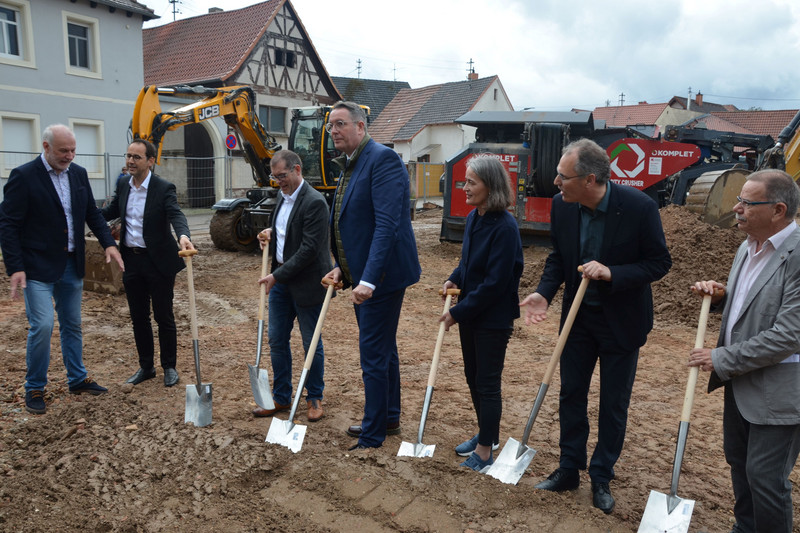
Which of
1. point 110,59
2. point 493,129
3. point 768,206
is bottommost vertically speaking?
point 768,206

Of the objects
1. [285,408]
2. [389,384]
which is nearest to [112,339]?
[285,408]

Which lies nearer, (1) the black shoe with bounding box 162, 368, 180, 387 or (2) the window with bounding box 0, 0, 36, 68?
(1) the black shoe with bounding box 162, 368, 180, 387

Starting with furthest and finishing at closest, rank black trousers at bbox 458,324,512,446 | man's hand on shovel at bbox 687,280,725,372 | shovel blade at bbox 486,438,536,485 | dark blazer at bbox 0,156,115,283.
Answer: dark blazer at bbox 0,156,115,283, black trousers at bbox 458,324,512,446, shovel blade at bbox 486,438,536,485, man's hand on shovel at bbox 687,280,725,372

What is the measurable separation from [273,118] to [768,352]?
960 inches

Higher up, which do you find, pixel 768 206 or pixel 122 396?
pixel 768 206

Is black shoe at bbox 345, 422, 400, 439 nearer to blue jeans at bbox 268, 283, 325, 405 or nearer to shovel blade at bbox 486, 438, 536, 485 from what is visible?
blue jeans at bbox 268, 283, 325, 405

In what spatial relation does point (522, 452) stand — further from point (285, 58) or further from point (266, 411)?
point (285, 58)

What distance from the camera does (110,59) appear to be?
18.0 meters

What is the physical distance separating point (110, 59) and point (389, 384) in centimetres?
1748

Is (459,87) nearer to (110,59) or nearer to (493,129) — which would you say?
(110,59)

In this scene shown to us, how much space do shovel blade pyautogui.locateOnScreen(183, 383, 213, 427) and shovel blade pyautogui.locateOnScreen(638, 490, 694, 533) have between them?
8.82 feet

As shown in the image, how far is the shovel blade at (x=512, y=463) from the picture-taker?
3.31 metres

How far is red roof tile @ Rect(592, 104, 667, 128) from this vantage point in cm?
4525

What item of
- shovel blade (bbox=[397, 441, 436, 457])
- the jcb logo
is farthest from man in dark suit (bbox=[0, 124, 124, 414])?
the jcb logo
